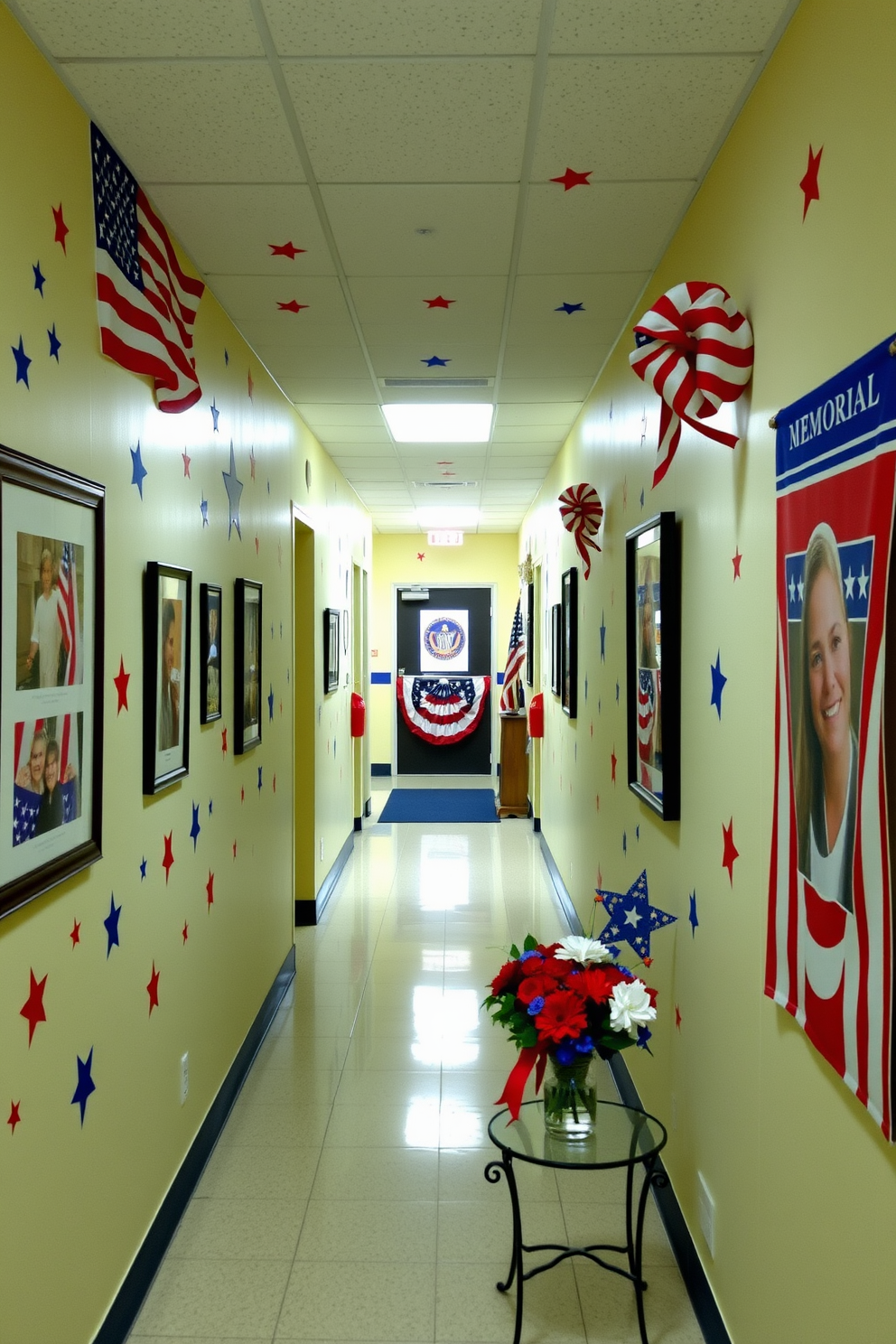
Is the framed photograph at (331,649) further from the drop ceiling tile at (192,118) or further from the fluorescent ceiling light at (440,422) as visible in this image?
the drop ceiling tile at (192,118)

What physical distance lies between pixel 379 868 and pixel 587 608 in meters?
3.31

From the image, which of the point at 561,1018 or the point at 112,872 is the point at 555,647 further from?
the point at 112,872

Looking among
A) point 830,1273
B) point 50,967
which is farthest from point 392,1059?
point 830,1273

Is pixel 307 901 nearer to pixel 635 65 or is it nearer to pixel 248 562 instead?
pixel 248 562

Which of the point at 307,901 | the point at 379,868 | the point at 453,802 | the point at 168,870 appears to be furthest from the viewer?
the point at 453,802

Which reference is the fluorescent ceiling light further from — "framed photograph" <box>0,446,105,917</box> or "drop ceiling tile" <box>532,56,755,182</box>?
"framed photograph" <box>0,446,105,917</box>

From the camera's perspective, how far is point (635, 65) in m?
2.16

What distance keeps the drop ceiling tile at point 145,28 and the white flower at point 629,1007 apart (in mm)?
2223

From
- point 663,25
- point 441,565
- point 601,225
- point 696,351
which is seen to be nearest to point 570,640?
point 601,225

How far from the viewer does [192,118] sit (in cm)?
239

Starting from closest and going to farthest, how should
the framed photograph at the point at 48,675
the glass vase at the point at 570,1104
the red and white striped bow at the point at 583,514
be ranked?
the framed photograph at the point at 48,675
the glass vase at the point at 570,1104
the red and white striped bow at the point at 583,514

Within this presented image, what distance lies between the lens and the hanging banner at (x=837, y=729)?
1.43 m

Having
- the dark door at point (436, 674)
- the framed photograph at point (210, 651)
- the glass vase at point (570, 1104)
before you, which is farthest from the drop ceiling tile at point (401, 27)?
the dark door at point (436, 674)

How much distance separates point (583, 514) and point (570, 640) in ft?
3.86
